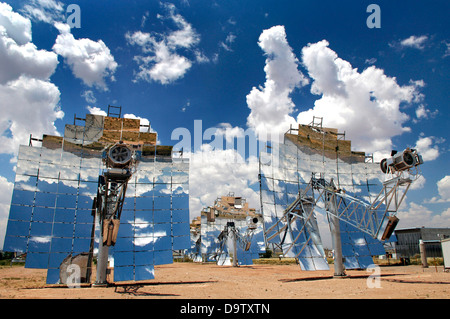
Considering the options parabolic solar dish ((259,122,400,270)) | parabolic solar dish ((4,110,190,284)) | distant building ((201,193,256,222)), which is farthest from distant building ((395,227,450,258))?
parabolic solar dish ((4,110,190,284))

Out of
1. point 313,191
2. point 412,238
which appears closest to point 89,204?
point 313,191

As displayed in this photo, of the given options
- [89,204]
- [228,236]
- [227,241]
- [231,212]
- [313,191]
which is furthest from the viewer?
[231,212]

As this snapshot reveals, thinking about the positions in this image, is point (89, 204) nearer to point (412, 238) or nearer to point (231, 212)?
point (231, 212)

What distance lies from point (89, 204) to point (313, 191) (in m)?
17.5

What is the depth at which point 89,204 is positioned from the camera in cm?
2214

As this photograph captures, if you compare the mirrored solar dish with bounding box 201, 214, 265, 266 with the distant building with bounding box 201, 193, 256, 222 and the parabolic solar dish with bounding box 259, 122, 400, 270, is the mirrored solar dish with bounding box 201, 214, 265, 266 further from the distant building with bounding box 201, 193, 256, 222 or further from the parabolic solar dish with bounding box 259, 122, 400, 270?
the parabolic solar dish with bounding box 259, 122, 400, 270

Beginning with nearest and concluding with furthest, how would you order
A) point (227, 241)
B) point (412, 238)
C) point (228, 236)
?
point (228, 236) < point (227, 241) < point (412, 238)

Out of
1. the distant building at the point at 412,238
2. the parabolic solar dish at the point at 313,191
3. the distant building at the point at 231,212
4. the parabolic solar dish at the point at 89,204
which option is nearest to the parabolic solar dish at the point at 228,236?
the distant building at the point at 231,212

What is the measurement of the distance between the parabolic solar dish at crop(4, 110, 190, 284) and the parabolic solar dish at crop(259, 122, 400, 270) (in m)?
7.54

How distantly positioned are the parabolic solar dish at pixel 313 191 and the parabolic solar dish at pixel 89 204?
7542 mm

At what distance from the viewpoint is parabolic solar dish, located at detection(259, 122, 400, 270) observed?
25.3 metres

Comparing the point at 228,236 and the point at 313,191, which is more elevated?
the point at 313,191
